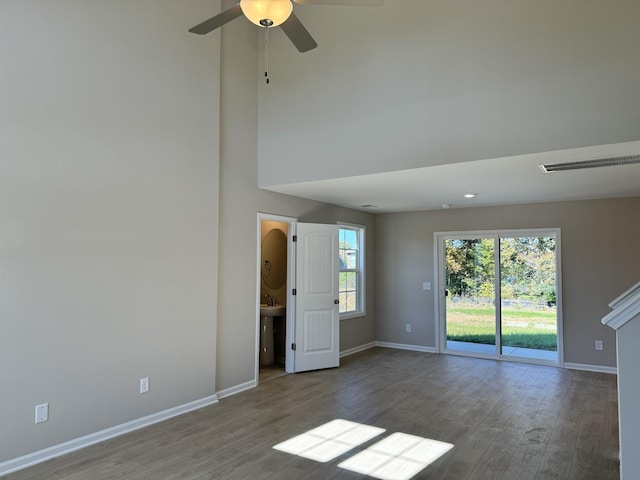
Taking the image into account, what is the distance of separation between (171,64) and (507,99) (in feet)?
10.3

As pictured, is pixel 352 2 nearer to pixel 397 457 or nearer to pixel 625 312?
pixel 625 312

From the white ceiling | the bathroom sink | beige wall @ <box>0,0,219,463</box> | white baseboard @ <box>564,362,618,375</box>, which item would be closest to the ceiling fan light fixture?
beige wall @ <box>0,0,219,463</box>

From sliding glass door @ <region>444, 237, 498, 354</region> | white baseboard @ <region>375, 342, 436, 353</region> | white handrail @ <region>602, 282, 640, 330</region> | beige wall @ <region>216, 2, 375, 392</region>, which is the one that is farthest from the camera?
white baseboard @ <region>375, 342, 436, 353</region>

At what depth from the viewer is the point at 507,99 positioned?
3666mm

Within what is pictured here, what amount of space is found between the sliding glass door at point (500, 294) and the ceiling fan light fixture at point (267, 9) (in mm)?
5280

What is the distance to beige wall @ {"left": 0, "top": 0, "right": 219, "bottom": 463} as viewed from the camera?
3.09m

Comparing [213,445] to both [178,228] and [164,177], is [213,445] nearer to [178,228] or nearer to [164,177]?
[178,228]

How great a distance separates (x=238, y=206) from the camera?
16.2 ft

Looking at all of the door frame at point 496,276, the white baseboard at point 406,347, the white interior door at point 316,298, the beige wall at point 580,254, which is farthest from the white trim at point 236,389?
the door frame at point 496,276

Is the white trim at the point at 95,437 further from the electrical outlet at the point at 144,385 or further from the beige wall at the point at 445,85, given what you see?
the beige wall at the point at 445,85

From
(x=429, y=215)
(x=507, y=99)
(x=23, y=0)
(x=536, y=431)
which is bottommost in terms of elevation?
(x=536, y=431)

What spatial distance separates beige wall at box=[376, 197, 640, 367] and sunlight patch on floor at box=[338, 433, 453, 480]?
11.7 feet

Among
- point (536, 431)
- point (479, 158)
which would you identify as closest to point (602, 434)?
point (536, 431)

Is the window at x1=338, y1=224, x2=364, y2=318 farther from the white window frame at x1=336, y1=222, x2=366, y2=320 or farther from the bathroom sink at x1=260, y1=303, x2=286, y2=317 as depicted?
the bathroom sink at x1=260, y1=303, x2=286, y2=317
